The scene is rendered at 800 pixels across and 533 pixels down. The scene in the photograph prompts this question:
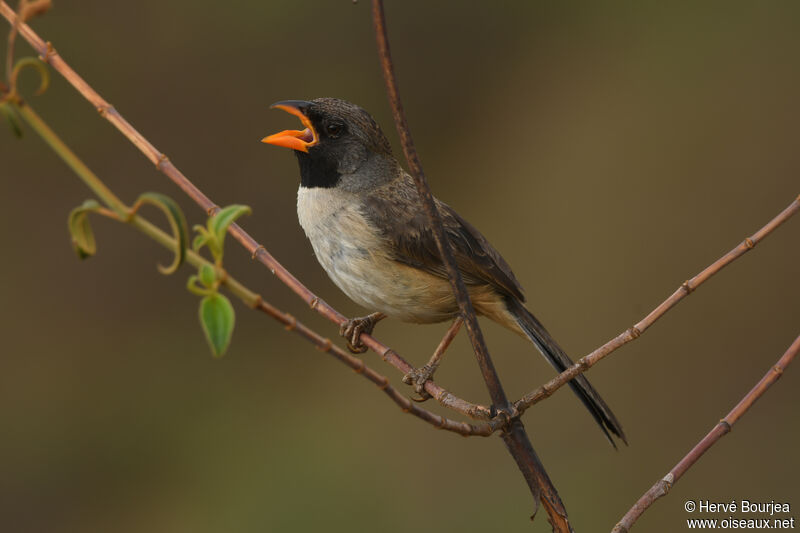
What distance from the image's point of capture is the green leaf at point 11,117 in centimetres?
138

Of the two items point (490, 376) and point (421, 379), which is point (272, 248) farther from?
point (490, 376)

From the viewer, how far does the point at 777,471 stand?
6.04 m

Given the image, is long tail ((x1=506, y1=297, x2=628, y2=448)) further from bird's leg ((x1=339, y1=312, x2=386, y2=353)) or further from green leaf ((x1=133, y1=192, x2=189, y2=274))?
green leaf ((x1=133, y1=192, x2=189, y2=274))

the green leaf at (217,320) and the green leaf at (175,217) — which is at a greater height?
the green leaf at (175,217)

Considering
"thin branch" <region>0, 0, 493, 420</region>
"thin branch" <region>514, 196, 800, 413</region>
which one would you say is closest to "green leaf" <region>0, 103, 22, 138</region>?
"thin branch" <region>0, 0, 493, 420</region>

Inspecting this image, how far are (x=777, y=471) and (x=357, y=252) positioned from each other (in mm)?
3791

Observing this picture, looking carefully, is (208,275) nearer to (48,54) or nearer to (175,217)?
(175,217)

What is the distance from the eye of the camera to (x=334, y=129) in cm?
403

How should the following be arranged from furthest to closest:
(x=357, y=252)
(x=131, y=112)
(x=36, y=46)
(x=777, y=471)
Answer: (x=131, y=112) → (x=777, y=471) → (x=357, y=252) → (x=36, y=46)

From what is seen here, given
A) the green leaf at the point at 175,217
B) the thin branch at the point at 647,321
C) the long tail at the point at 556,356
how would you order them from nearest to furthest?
1. the green leaf at the point at 175,217
2. the thin branch at the point at 647,321
3. the long tail at the point at 556,356

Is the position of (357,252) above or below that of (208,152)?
below

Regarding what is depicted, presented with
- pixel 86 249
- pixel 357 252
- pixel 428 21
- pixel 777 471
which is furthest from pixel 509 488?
pixel 86 249

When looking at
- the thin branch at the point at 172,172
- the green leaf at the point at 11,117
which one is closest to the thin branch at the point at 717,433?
the thin branch at the point at 172,172

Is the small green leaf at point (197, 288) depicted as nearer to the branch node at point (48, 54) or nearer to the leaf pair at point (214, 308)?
the leaf pair at point (214, 308)
